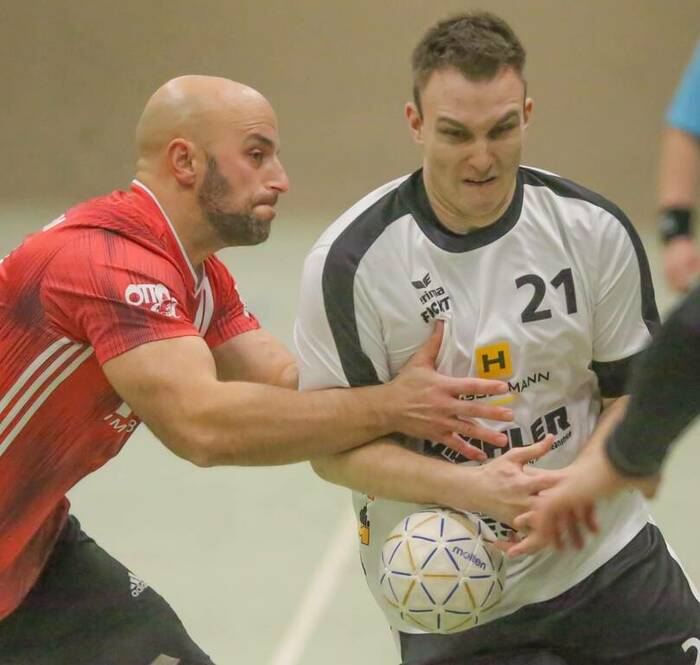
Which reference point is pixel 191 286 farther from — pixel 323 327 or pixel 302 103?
pixel 302 103

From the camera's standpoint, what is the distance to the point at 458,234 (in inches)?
123

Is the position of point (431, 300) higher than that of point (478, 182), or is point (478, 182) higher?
point (478, 182)

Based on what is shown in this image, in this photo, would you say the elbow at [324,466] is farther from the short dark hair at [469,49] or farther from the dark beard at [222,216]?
the short dark hair at [469,49]

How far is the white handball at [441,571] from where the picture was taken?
2898 mm

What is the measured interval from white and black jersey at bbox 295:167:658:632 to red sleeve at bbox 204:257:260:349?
2.17ft

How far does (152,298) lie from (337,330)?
0.45 meters

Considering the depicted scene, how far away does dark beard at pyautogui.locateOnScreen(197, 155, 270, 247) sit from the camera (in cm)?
344

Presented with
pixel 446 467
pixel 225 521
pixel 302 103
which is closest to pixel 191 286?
pixel 446 467

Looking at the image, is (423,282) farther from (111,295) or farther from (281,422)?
(111,295)

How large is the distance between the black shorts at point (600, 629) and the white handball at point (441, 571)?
0.58 ft

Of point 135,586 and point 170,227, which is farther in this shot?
point 135,586

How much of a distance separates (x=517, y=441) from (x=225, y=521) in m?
2.71

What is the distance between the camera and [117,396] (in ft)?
10.8

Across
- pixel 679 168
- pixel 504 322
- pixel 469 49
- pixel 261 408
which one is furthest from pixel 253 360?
pixel 679 168
